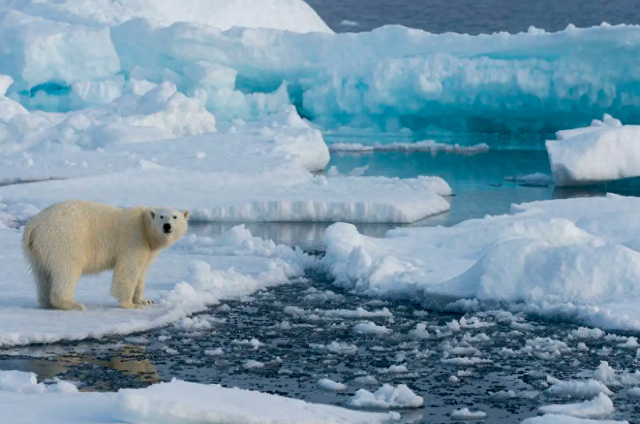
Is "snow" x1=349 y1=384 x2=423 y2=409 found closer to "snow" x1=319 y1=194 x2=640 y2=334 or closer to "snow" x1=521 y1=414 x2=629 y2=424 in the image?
"snow" x1=521 y1=414 x2=629 y2=424

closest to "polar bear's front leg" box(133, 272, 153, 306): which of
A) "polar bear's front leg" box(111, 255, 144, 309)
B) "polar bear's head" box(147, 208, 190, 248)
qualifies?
"polar bear's front leg" box(111, 255, 144, 309)

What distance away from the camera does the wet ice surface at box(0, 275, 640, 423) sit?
185 inches

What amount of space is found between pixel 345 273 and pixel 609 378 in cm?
303

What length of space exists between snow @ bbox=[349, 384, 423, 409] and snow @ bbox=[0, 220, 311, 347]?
4.17 feet

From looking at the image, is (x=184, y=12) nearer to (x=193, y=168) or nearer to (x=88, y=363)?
(x=193, y=168)

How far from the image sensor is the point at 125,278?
6.13m

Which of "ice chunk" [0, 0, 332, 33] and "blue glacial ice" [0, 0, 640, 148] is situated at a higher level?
"ice chunk" [0, 0, 332, 33]

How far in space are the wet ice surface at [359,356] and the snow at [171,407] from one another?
0.35 meters

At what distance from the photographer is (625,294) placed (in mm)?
6574

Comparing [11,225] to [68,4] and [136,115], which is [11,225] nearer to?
[136,115]

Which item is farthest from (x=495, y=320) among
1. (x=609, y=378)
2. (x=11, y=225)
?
(x=11, y=225)

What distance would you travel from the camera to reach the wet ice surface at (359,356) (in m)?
4.71

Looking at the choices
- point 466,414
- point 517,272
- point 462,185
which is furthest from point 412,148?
point 466,414

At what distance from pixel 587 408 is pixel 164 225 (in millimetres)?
2969
